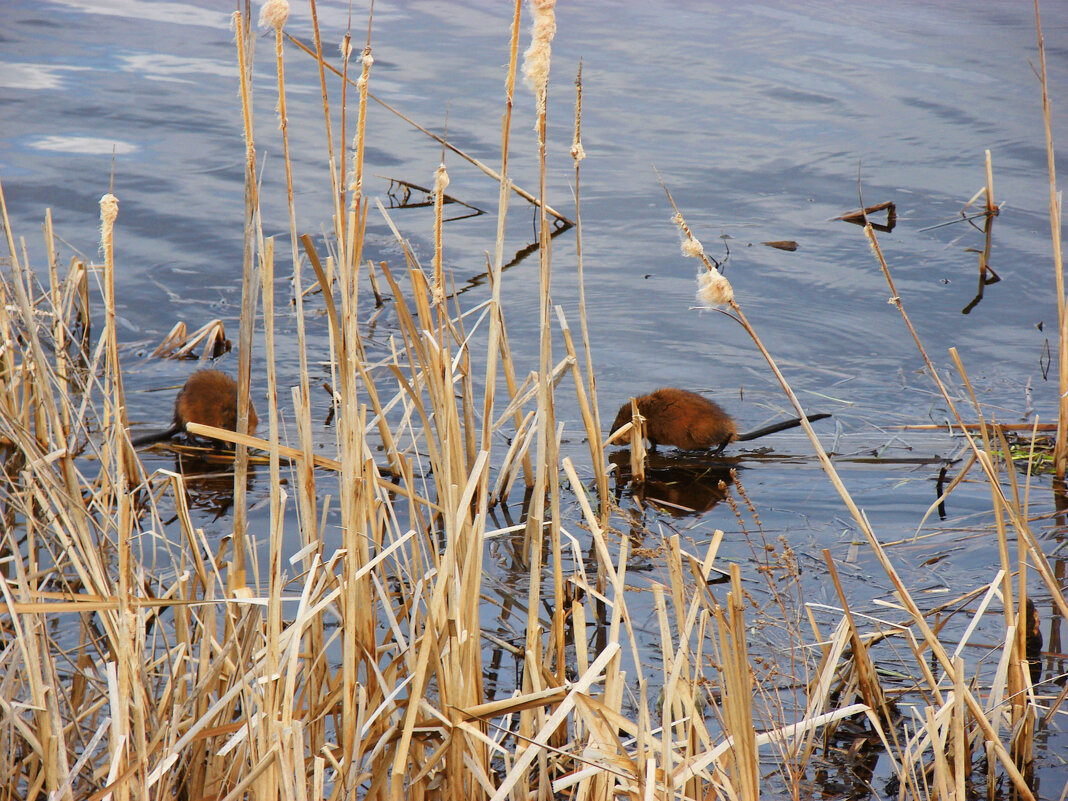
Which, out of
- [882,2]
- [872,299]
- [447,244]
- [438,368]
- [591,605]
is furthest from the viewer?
[882,2]

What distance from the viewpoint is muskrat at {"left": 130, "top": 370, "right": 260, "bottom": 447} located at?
4324mm

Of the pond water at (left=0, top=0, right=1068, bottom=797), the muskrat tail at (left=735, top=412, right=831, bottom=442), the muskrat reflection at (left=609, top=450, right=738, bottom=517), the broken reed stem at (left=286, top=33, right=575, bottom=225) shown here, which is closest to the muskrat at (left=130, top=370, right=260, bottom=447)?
the pond water at (left=0, top=0, right=1068, bottom=797)

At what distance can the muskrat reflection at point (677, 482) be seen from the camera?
13.0 ft

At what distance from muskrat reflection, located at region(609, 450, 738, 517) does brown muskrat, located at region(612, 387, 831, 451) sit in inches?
3.8

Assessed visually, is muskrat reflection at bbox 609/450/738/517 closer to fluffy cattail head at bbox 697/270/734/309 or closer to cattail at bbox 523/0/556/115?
fluffy cattail head at bbox 697/270/734/309

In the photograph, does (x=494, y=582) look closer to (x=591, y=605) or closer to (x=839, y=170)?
(x=591, y=605)

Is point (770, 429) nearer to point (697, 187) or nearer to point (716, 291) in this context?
point (716, 291)

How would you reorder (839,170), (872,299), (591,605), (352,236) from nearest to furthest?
(352,236)
(591,605)
(872,299)
(839,170)

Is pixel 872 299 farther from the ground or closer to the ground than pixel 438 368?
closer to the ground

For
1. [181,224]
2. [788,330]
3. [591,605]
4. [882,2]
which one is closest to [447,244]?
[181,224]

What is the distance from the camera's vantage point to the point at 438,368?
196 centimetres

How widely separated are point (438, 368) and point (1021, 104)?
1029 cm

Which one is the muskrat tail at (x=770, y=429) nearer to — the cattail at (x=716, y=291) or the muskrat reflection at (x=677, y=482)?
the muskrat reflection at (x=677, y=482)

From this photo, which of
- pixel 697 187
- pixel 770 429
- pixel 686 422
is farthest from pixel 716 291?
pixel 697 187
